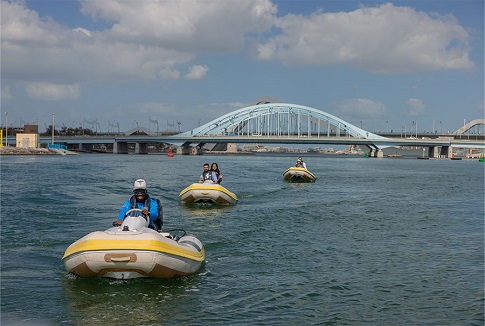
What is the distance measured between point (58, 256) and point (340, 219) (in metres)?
11.8

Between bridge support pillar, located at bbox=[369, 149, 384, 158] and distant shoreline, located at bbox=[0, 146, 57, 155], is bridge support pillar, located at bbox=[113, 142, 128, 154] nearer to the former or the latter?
distant shoreline, located at bbox=[0, 146, 57, 155]

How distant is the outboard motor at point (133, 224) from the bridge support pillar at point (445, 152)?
152 metres

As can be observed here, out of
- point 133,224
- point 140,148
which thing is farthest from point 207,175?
point 140,148

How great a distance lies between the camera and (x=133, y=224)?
11.0 metres

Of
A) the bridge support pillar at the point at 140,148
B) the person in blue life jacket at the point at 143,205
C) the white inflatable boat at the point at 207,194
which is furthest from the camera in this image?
the bridge support pillar at the point at 140,148

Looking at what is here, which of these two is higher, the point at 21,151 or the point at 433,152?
the point at 433,152

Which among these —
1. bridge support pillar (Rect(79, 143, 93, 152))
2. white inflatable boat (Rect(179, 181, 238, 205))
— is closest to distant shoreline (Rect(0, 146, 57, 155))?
bridge support pillar (Rect(79, 143, 93, 152))

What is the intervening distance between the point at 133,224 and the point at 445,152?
157m

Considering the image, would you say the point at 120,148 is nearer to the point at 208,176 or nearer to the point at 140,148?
the point at 140,148

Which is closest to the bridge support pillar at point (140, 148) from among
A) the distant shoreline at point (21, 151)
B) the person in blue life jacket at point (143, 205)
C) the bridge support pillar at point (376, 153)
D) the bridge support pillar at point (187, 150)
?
the bridge support pillar at point (187, 150)

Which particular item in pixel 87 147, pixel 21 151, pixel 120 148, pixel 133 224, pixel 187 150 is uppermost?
pixel 87 147

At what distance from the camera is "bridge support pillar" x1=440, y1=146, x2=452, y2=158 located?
152750mm

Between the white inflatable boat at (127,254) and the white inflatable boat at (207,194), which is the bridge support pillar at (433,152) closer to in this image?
the white inflatable boat at (207,194)

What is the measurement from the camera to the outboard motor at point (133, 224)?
10.9 metres
